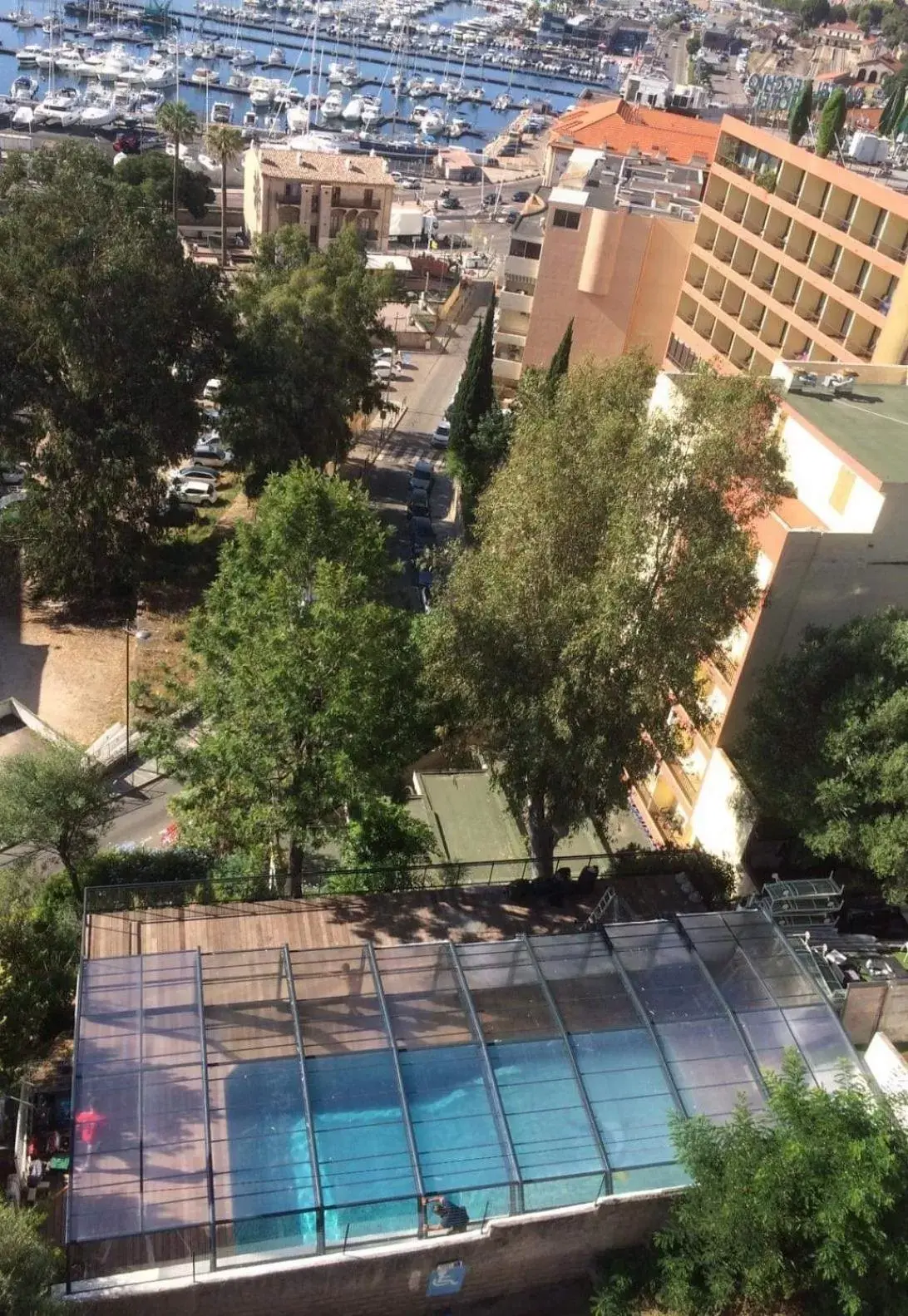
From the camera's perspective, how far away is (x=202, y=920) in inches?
741

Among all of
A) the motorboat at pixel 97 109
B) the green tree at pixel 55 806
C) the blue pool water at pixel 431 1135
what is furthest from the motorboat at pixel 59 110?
the blue pool water at pixel 431 1135

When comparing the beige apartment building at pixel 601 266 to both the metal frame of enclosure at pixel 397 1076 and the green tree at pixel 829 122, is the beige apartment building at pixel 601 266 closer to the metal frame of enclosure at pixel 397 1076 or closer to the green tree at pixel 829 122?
the green tree at pixel 829 122

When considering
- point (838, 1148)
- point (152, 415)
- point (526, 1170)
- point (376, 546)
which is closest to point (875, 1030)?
point (838, 1148)

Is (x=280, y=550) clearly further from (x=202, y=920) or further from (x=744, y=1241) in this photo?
(x=744, y=1241)

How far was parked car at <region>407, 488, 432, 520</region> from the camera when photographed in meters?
46.0

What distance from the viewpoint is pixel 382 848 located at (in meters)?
21.8

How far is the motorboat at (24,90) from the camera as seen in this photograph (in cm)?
10969

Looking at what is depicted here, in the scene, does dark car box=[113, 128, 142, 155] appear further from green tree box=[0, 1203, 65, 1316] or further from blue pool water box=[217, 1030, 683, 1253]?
green tree box=[0, 1203, 65, 1316]

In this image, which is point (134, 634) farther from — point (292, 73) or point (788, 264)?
point (292, 73)

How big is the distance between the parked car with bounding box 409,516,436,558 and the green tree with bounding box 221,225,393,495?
4423 millimetres

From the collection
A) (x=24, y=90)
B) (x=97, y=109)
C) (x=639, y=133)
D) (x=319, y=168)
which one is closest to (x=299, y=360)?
(x=319, y=168)

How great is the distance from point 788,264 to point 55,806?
34.2 m

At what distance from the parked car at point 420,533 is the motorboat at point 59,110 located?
82.3 metres

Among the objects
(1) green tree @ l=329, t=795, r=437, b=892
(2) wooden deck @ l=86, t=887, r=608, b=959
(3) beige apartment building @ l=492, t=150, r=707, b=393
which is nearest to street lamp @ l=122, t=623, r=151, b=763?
(1) green tree @ l=329, t=795, r=437, b=892
